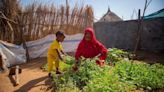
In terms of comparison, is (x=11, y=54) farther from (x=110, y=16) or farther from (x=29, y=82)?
(x=110, y=16)

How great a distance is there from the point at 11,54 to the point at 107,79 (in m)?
4.89

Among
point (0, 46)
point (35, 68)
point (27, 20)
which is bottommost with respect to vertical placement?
point (35, 68)

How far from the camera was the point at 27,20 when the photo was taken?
10148 millimetres

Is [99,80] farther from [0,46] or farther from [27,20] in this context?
[27,20]

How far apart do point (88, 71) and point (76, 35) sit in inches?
214

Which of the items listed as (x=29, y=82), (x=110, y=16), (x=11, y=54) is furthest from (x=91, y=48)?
(x=110, y=16)

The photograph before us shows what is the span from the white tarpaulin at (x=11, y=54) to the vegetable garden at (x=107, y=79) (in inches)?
134

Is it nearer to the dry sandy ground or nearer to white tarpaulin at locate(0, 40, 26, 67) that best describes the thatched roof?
white tarpaulin at locate(0, 40, 26, 67)

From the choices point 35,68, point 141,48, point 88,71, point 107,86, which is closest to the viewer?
point 107,86

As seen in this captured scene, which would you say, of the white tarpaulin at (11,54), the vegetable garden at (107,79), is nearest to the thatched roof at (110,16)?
the white tarpaulin at (11,54)

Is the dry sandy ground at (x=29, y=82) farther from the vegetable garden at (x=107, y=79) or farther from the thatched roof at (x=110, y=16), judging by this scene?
the thatched roof at (x=110, y=16)

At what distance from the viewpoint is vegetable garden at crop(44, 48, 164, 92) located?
4.50 meters

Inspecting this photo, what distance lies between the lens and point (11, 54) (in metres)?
8.61

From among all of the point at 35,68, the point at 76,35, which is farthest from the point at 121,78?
the point at 76,35
